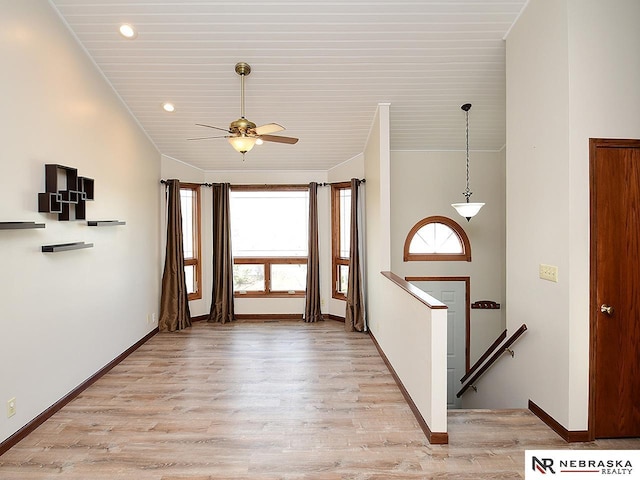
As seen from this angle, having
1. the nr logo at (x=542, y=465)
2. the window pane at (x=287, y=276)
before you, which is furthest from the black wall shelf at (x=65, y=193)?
the nr logo at (x=542, y=465)

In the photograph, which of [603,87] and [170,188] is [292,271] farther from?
[603,87]

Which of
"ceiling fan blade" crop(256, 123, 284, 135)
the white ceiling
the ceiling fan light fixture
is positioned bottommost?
the ceiling fan light fixture

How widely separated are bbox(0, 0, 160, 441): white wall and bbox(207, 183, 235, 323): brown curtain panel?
148cm

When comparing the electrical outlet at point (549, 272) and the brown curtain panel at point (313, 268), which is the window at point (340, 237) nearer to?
the brown curtain panel at point (313, 268)

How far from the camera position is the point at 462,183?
598 cm

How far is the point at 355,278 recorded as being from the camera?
5918 millimetres

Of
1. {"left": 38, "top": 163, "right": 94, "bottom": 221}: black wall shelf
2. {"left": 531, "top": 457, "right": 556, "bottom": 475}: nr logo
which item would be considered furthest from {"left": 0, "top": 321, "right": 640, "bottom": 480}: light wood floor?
{"left": 38, "top": 163, "right": 94, "bottom": 221}: black wall shelf

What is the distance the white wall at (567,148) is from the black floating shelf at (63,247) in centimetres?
384

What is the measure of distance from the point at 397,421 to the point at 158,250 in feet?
14.0

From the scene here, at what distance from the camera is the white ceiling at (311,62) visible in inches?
140

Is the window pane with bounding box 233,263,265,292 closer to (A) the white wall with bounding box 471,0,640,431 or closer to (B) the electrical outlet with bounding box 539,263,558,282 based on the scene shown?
(A) the white wall with bounding box 471,0,640,431

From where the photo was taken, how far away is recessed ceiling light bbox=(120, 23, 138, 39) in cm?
371

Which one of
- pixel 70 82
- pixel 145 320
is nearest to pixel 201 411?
pixel 145 320

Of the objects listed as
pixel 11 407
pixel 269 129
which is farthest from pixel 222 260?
pixel 11 407
